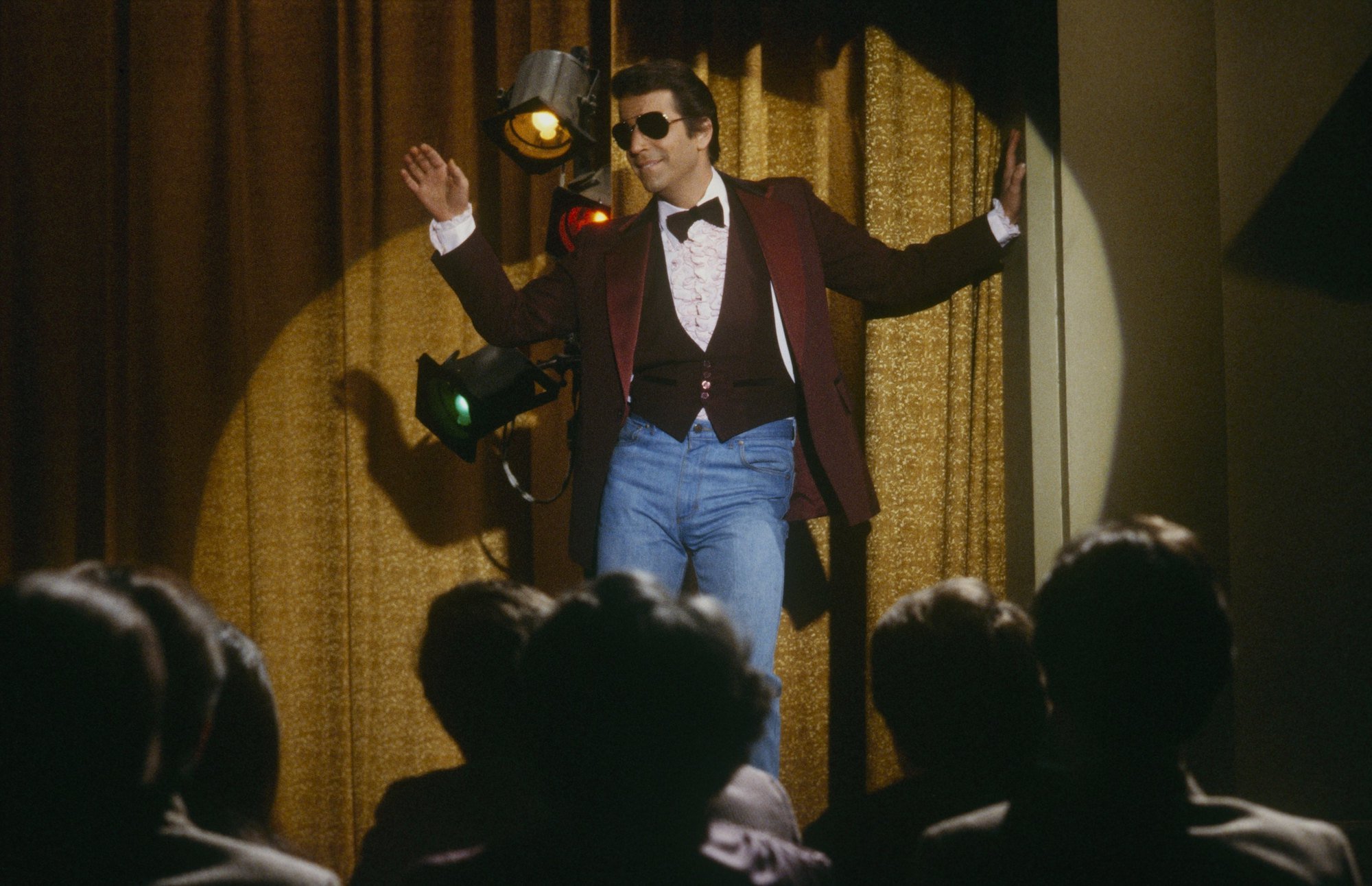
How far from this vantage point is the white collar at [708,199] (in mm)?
2203

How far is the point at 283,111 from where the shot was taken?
2.93 metres

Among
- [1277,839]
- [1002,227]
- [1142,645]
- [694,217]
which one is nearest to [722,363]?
[694,217]

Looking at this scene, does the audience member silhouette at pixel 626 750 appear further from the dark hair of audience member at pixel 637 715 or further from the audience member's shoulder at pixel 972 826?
the audience member's shoulder at pixel 972 826

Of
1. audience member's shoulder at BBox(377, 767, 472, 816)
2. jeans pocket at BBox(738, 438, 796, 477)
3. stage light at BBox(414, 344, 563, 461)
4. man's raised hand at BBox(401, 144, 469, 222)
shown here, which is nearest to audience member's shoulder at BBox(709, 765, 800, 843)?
audience member's shoulder at BBox(377, 767, 472, 816)

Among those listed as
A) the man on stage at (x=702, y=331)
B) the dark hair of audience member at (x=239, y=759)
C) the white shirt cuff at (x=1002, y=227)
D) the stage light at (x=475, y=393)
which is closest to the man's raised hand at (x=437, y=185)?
the man on stage at (x=702, y=331)

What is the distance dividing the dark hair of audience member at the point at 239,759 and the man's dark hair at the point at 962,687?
25.2 inches

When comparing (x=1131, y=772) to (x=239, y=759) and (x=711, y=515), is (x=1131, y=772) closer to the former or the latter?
(x=239, y=759)

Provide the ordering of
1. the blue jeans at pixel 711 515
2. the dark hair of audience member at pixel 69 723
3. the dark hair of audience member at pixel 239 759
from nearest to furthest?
the dark hair of audience member at pixel 69 723 < the dark hair of audience member at pixel 239 759 < the blue jeans at pixel 711 515

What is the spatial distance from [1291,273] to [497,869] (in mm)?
2029

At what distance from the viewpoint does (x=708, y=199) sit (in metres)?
2.21

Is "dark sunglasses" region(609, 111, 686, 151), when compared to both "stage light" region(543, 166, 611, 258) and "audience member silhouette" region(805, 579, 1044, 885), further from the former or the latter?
"audience member silhouette" region(805, 579, 1044, 885)

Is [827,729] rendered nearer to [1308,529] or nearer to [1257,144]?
[1308,529]

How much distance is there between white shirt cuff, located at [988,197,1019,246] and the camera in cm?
223

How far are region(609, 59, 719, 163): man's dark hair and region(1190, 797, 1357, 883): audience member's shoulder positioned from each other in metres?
1.67
